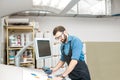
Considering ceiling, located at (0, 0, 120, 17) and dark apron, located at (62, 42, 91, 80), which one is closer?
dark apron, located at (62, 42, 91, 80)

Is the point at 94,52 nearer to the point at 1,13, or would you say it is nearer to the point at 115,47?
the point at 115,47

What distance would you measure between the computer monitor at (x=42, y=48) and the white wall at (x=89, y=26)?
6.63ft

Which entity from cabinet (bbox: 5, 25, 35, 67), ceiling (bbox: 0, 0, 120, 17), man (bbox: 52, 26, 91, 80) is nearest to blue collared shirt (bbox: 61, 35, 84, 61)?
man (bbox: 52, 26, 91, 80)

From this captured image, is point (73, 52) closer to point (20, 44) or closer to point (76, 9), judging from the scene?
point (20, 44)

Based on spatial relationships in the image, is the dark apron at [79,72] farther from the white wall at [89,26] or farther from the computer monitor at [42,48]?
A: the white wall at [89,26]

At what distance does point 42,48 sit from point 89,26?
2587 mm

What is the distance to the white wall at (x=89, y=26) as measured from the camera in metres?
4.56

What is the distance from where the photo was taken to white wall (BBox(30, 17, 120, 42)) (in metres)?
4.56

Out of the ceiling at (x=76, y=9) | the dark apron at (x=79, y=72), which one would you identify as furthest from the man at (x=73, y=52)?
the ceiling at (x=76, y=9)

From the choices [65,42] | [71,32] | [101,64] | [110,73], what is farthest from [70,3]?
[110,73]

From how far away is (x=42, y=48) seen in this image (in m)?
2.35

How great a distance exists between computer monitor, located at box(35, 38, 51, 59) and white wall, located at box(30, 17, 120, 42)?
202 cm

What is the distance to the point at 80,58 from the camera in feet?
7.98

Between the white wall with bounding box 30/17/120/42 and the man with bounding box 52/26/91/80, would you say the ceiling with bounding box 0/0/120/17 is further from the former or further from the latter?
the man with bounding box 52/26/91/80
